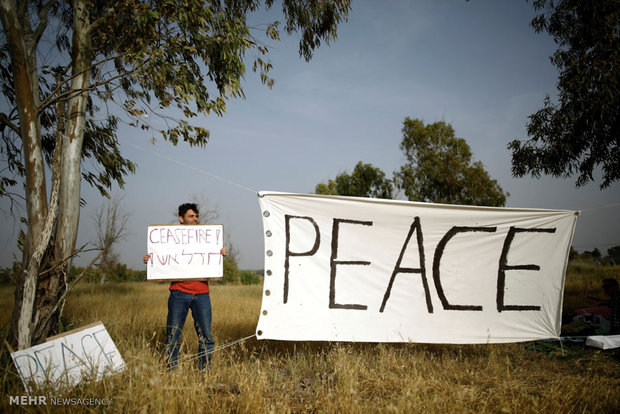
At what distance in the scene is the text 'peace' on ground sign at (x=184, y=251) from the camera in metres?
3.33

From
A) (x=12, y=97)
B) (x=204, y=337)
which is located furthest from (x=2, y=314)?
(x=204, y=337)

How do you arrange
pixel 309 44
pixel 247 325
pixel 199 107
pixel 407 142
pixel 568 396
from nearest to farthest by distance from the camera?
pixel 568 396, pixel 199 107, pixel 309 44, pixel 247 325, pixel 407 142

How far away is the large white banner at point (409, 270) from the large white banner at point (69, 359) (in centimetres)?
146

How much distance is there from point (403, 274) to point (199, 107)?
3531 mm

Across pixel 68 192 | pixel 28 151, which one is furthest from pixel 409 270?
pixel 28 151

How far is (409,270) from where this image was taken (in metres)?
3.61

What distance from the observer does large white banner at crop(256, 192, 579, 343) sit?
3.40 meters

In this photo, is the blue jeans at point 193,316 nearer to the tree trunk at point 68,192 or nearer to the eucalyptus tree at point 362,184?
the tree trunk at point 68,192

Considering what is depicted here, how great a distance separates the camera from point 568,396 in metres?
2.83

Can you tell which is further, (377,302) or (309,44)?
(309,44)

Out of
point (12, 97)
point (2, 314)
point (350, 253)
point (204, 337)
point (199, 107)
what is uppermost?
point (12, 97)

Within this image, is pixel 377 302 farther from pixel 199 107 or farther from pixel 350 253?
pixel 199 107

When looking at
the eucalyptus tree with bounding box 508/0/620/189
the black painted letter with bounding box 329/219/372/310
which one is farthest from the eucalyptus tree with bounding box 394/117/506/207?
the black painted letter with bounding box 329/219/372/310

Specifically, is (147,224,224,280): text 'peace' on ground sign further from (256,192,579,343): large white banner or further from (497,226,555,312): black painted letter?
(497,226,555,312): black painted letter
